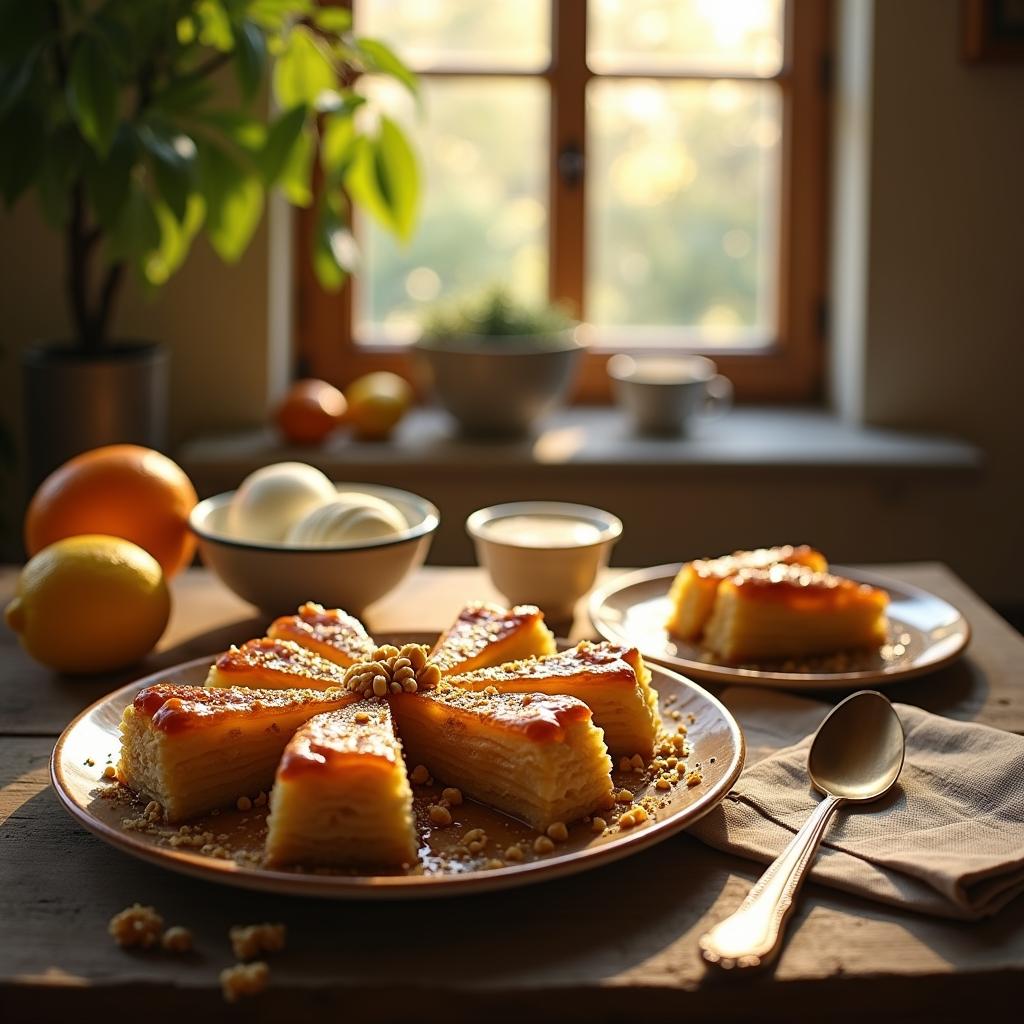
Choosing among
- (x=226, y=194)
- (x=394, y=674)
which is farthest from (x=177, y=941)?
(x=226, y=194)

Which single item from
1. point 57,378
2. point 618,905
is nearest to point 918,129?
point 57,378

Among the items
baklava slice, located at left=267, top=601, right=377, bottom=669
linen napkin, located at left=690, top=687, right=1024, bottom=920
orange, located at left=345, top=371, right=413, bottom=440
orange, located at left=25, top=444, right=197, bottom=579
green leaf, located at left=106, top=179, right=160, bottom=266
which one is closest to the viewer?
linen napkin, located at left=690, top=687, right=1024, bottom=920

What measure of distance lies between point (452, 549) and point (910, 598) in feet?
3.93

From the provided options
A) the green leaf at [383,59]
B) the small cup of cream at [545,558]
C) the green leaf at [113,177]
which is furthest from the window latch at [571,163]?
the small cup of cream at [545,558]

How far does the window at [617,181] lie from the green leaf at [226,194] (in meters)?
0.72

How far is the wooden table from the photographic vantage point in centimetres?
77

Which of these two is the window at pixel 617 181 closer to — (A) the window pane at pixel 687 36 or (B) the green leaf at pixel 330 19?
(A) the window pane at pixel 687 36

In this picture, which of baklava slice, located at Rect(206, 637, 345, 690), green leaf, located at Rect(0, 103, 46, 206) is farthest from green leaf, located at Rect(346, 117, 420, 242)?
baklava slice, located at Rect(206, 637, 345, 690)

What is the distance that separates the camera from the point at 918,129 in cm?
260

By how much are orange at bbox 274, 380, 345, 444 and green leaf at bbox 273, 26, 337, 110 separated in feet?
1.89

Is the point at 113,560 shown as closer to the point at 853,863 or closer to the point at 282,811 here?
the point at 282,811

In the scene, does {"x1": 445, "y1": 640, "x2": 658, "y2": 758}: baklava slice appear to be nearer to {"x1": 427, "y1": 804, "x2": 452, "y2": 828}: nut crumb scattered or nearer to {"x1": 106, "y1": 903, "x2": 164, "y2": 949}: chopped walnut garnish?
{"x1": 427, "y1": 804, "x2": 452, "y2": 828}: nut crumb scattered

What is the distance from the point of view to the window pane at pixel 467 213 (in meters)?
2.81

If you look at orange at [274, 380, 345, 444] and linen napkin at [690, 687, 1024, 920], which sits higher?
orange at [274, 380, 345, 444]
